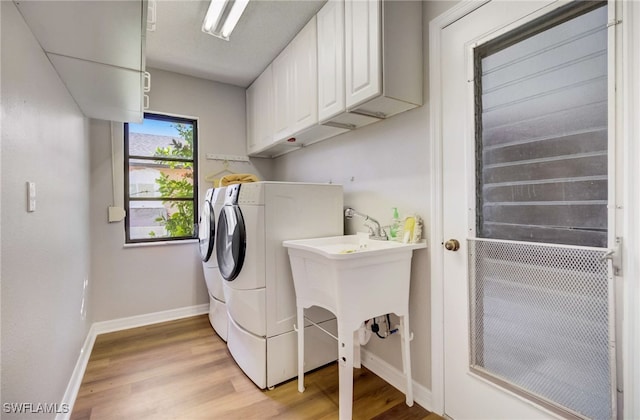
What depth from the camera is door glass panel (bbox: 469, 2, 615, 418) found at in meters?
1.05

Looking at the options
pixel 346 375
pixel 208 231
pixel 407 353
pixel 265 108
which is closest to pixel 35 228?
pixel 208 231

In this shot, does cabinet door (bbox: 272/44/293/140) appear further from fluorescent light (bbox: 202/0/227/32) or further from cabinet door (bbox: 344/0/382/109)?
cabinet door (bbox: 344/0/382/109)

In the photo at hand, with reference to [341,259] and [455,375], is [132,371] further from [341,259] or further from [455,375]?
[455,375]

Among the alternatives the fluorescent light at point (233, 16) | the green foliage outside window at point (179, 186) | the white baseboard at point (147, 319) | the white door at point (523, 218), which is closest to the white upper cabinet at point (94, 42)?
the fluorescent light at point (233, 16)

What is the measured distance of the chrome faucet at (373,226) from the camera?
1.92 m

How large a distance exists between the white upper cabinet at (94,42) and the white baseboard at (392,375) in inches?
89.7

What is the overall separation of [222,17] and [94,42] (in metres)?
0.99

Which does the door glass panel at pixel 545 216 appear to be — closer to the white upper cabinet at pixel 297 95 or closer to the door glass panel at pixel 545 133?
the door glass panel at pixel 545 133

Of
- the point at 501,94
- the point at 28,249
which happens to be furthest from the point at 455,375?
the point at 28,249

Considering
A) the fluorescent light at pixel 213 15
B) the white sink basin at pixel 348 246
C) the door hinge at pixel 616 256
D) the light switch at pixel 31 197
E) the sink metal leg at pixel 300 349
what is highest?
the fluorescent light at pixel 213 15

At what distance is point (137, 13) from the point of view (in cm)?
110

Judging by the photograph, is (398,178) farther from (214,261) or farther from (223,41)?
(223,41)

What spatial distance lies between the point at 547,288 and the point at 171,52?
10.2ft

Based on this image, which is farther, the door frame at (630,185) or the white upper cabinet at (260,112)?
→ the white upper cabinet at (260,112)
